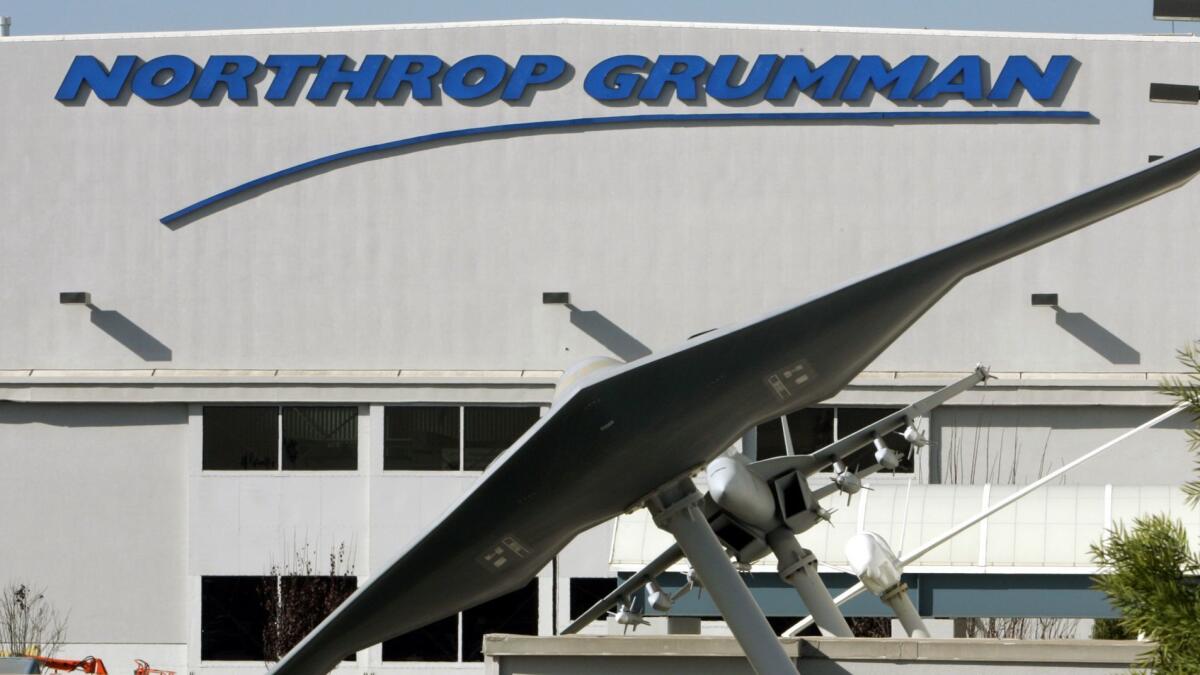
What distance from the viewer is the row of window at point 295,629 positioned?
4188 centimetres

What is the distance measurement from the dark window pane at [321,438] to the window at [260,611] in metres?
2.80

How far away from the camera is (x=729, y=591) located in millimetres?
15195

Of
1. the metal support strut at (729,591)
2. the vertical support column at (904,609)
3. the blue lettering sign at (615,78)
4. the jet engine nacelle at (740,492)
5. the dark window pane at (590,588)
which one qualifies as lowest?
the dark window pane at (590,588)

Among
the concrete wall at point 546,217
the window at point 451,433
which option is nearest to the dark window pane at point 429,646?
the window at point 451,433

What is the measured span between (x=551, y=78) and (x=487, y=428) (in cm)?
857

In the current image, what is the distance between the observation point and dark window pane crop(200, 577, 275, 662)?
42.0 metres

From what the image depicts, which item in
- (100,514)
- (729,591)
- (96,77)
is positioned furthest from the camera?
(100,514)

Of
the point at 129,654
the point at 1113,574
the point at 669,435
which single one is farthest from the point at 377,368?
the point at 1113,574

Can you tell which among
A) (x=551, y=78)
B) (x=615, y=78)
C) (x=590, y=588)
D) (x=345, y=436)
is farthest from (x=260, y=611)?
(x=615, y=78)

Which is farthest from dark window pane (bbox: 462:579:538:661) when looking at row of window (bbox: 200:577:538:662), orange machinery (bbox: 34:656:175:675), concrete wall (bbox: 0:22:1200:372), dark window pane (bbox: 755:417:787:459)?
orange machinery (bbox: 34:656:175:675)

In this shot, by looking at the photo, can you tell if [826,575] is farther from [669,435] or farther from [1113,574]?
[1113,574]

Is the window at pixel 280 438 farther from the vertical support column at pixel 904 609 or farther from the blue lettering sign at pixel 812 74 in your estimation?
the vertical support column at pixel 904 609

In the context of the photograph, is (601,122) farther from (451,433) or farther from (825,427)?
(825,427)

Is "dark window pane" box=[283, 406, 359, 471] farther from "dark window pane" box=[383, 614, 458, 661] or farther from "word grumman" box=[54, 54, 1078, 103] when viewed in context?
"word grumman" box=[54, 54, 1078, 103]
